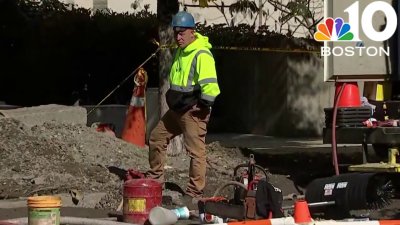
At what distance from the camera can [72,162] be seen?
10.8m

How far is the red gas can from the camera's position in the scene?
26.5ft

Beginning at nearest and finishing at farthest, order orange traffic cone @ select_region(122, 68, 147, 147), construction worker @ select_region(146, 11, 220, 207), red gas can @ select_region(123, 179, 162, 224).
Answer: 1. red gas can @ select_region(123, 179, 162, 224)
2. construction worker @ select_region(146, 11, 220, 207)
3. orange traffic cone @ select_region(122, 68, 147, 147)

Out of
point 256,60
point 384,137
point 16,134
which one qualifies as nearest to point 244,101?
point 256,60

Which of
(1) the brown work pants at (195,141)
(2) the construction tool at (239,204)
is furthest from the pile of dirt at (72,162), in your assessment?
(2) the construction tool at (239,204)

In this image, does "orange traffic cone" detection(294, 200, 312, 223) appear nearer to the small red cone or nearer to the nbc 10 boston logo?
the small red cone

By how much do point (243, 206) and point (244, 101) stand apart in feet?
35.7

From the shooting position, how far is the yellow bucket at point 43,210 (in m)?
7.05

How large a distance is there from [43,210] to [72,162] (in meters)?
3.74

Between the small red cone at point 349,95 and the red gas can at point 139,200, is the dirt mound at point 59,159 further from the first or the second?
the small red cone at point 349,95

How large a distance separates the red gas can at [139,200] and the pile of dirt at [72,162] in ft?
3.74

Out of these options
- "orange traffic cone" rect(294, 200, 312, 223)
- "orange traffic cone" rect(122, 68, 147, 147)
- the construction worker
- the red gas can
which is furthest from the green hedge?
"orange traffic cone" rect(294, 200, 312, 223)

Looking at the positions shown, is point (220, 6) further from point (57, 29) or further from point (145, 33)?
point (57, 29)

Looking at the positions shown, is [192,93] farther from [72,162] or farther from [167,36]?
[167,36]

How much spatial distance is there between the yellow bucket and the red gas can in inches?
42.1
